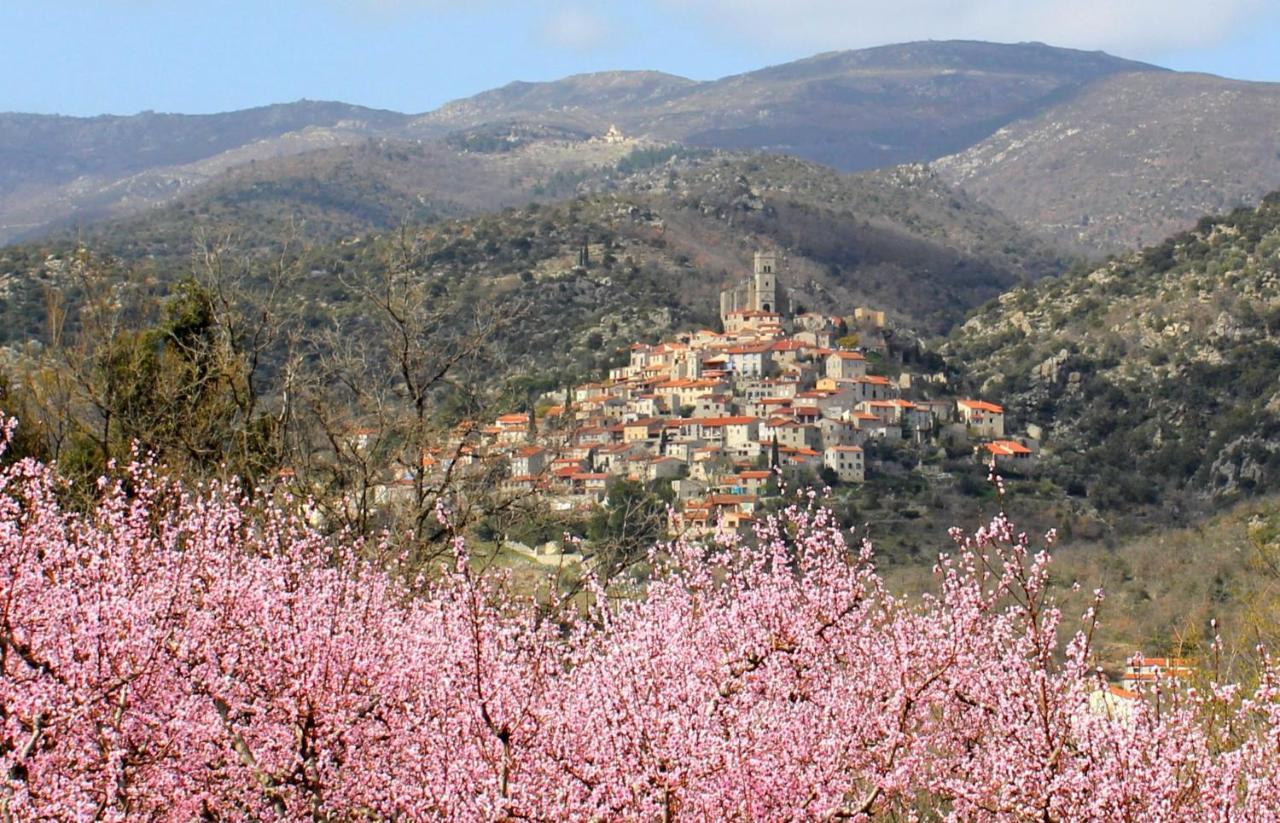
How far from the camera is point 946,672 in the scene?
9523 mm

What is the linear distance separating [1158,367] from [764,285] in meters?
30.5

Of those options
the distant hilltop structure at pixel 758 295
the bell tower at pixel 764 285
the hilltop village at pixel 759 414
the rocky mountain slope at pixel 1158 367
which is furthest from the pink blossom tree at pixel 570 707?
the bell tower at pixel 764 285

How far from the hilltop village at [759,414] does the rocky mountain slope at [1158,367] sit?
161 inches

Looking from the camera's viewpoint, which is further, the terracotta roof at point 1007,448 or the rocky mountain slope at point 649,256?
the rocky mountain slope at point 649,256

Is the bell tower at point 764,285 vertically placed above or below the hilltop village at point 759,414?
above

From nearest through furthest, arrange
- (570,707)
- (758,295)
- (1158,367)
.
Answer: (570,707), (1158,367), (758,295)

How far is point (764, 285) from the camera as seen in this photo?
11344 centimetres

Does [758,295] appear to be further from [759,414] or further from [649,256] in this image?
[759,414]

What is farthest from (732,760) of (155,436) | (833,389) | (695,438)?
(833,389)

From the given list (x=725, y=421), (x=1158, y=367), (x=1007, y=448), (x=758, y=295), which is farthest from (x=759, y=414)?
(x=758, y=295)

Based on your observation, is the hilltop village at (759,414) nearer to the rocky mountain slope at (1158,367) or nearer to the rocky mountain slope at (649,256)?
the rocky mountain slope at (1158,367)

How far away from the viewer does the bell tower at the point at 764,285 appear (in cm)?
11275

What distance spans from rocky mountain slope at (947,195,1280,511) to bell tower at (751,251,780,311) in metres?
12.5

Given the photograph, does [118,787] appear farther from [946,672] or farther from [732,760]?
[946,672]
